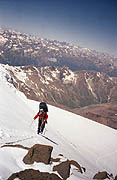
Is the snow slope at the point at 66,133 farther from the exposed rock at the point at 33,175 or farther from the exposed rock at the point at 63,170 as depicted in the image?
the exposed rock at the point at 33,175

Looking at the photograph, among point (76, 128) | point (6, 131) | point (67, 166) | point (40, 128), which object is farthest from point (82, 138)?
point (67, 166)

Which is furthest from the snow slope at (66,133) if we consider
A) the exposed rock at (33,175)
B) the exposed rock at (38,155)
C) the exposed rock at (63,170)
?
the exposed rock at (33,175)

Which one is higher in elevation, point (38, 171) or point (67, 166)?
point (38, 171)

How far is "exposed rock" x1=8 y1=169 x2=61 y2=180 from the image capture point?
8559 mm

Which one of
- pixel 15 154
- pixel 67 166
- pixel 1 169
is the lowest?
pixel 67 166

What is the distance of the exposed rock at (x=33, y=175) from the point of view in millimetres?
8559

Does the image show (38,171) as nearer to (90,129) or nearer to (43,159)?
(43,159)

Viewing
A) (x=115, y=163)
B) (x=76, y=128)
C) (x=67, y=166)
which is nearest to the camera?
(x=67, y=166)

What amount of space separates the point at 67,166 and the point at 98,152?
22223 millimetres

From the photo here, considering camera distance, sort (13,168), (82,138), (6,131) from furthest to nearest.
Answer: (82,138), (6,131), (13,168)

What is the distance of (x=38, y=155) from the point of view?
1079 centimetres

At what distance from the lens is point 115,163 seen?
30156 mm

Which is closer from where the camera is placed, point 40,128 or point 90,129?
point 40,128

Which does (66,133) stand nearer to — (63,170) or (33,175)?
(63,170)
